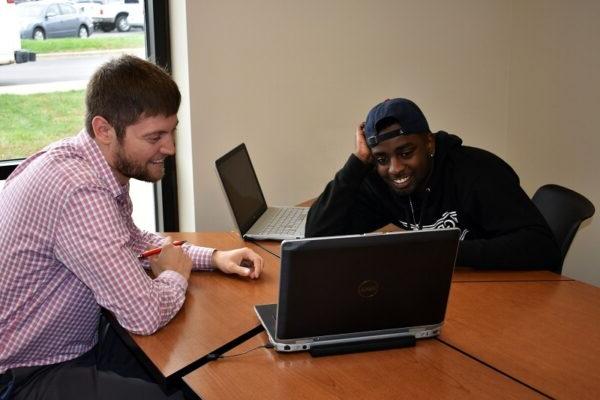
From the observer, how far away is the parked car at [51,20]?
2.60 m

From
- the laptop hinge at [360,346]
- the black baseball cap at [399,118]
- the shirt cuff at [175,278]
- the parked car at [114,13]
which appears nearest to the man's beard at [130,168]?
the shirt cuff at [175,278]

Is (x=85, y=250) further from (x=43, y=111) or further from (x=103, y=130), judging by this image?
(x=43, y=111)

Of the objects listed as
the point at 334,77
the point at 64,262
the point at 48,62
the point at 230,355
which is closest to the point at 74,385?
the point at 64,262

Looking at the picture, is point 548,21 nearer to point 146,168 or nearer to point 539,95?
point 539,95

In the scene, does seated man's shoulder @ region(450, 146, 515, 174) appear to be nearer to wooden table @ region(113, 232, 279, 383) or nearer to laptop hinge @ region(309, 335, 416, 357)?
wooden table @ region(113, 232, 279, 383)

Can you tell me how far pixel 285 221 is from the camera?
2.58 meters

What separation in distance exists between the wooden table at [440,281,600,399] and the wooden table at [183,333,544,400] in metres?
0.07

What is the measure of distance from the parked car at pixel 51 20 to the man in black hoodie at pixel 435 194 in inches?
50.2

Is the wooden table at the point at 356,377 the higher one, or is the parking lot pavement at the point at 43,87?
the parking lot pavement at the point at 43,87

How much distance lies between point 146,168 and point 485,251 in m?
1.02

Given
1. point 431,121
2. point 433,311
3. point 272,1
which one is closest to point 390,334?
point 433,311

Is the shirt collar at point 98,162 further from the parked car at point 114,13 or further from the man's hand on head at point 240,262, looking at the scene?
the parked car at point 114,13

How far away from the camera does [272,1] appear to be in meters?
2.87

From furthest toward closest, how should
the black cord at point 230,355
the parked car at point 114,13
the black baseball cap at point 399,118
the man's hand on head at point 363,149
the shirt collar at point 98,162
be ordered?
1. the parked car at point 114,13
2. the man's hand on head at point 363,149
3. the black baseball cap at point 399,118
4. the shirt collar at point 98,162
5. the black cord at point 230,355
